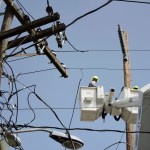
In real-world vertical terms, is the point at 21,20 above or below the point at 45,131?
above

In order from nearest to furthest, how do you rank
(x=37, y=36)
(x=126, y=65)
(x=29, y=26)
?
(x=29, y=26)
(x=37, y=36)
(x=126, y=65)

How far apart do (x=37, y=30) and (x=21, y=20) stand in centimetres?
33

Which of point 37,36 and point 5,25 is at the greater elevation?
point 5,25

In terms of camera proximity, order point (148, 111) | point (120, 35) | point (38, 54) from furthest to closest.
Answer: point (120, 35), point (38, 54), point (148, 111)

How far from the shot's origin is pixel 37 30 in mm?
9461

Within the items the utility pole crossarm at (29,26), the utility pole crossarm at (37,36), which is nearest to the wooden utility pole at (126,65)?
the utility pole crossarm at (37,36)

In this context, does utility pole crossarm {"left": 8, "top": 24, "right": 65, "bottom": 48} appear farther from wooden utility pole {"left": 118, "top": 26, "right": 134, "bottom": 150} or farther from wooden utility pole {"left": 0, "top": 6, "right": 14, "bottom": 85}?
wooden utility pole {"left": 118, "top": 26, "right": 134, "bottom": 150}

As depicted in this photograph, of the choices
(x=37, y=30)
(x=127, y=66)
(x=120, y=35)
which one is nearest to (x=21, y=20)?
(x=37, y=30)

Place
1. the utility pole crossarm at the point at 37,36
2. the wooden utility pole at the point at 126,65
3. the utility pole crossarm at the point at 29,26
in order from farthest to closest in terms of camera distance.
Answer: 1. the wooden utility pole at the point at 126,65
2. the utility pole crossarm at the point at 37,36
3. the utility pole crossarm at the point at 29,26

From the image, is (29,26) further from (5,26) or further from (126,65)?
(126,65)

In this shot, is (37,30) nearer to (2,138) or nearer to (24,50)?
(24,50)

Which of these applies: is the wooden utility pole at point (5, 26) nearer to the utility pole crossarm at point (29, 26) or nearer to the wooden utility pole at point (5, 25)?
the wooden utility pole at point (5, 25)

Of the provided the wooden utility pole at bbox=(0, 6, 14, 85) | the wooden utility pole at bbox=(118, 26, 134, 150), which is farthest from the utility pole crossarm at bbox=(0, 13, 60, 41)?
the wooden utility pole at bbox=(118, 26, 134, 150)

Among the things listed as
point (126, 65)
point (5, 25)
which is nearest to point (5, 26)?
point (5, 25)
